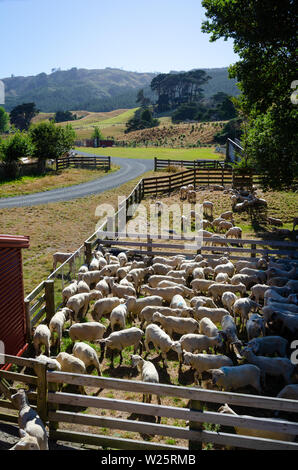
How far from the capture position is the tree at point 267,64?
14.6 metres

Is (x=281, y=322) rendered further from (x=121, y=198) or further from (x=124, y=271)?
(x=121, y=198)

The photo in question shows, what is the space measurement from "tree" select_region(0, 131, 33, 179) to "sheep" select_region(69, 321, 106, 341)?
30836 mm

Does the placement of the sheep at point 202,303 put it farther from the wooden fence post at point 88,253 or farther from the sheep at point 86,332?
the wooden fence post at point 88,253

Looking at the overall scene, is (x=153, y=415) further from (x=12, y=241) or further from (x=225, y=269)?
(x=225, y=269)

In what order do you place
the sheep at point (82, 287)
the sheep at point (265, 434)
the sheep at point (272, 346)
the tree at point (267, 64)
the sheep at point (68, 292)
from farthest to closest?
the tree at point (267, 64) < the sheep at point (82, 287) < the sheep at point (68, 292) < the sheep at point (272, 346) < the sheep at point (265, 434)

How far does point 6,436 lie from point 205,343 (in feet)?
14.1

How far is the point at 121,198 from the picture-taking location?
27797 mm

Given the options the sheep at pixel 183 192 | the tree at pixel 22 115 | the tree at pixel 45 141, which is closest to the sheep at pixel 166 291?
the sheep at pixel 183 192

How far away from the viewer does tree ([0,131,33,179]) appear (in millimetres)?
35844

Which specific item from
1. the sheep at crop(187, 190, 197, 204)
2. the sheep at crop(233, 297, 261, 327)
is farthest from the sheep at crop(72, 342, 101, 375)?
the sheep at crop(187, 190, 197, 204)

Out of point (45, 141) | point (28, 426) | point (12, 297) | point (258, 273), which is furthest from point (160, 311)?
point (45, 141)

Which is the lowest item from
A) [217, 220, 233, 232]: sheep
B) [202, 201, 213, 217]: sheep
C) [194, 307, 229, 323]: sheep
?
[194, 307, 229, 323]: sheep

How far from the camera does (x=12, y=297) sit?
27.0 ft

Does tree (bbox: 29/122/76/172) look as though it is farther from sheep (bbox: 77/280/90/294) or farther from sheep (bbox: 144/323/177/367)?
sheep (bbox: 144/323/177/367)
